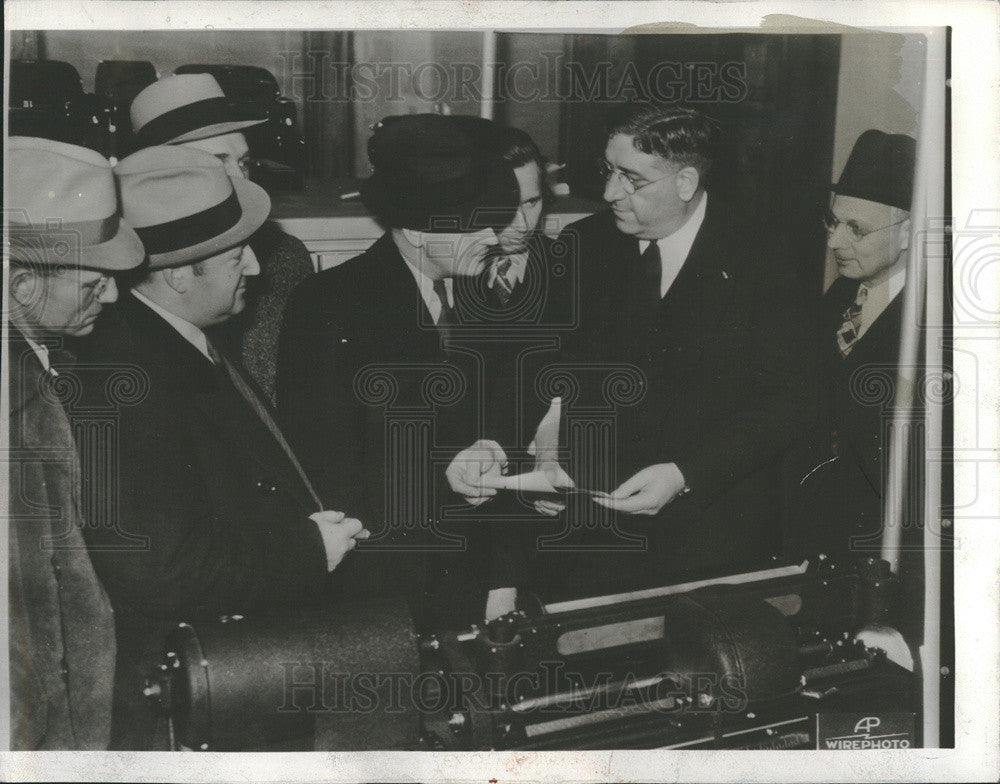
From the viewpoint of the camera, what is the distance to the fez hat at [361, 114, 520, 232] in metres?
2.15

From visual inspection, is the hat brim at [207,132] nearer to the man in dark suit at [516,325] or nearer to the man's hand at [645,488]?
the man in dark suit at [516,325]

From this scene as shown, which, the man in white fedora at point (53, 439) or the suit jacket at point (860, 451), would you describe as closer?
the man in white fedora at point (53, 439)

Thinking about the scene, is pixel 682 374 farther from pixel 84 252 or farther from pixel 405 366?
pixel 84 252

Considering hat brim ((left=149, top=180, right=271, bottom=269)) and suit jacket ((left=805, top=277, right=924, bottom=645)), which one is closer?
hat brim ((left=149, top=180, right=271, bottom=269))

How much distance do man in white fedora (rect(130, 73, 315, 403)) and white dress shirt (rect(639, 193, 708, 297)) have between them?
2.70ft

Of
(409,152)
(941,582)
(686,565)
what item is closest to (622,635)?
(686,565)

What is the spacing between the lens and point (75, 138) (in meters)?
2.13

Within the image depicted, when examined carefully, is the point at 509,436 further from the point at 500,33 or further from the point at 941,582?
the point at 941,582

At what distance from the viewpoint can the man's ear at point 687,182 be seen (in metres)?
2.18

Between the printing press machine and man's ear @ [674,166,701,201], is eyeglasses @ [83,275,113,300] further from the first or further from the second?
man's ear @ [674,166,701,201]

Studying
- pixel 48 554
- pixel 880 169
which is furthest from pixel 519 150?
pixel 48 554

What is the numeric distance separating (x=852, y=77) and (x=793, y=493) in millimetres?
993

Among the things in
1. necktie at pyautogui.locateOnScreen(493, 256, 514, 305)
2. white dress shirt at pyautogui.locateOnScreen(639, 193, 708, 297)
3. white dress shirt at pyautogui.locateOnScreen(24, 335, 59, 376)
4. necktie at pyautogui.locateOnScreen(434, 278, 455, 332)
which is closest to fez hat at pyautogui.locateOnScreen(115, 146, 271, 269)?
white dress shirt at pyautogui.locateOnScreen(24, 335, 59, 376)

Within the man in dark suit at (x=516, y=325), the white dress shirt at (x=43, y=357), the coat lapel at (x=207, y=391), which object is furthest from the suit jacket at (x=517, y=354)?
the white dress shirt at (x=43, y=357)
